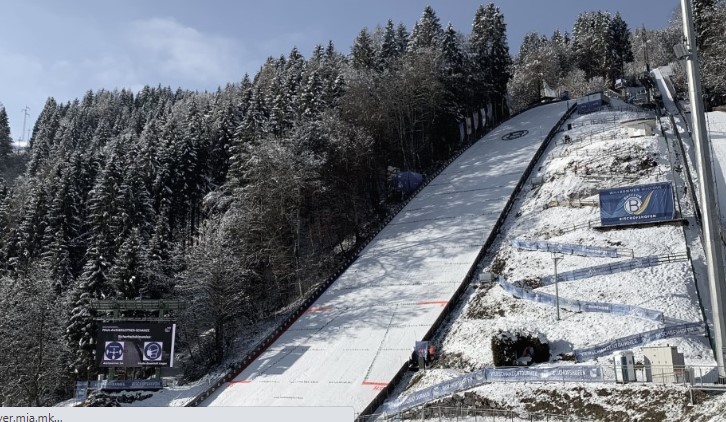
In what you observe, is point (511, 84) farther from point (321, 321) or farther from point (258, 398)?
point (258, 398)

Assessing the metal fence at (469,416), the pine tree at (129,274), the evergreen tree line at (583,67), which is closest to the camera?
the metal fence at (469,416)

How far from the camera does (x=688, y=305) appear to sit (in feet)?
89.6

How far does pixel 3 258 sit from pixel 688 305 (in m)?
59.8

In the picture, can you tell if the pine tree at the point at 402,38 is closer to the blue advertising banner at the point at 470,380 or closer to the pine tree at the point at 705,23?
the pine tree at the point at 705,23

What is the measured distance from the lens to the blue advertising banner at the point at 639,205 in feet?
116

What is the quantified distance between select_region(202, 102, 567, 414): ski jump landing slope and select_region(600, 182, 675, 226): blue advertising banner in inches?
330

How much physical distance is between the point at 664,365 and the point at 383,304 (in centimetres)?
1762

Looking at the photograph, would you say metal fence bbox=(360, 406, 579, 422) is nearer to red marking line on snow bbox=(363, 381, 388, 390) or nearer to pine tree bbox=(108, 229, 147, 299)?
red marking line on snow bbox=(363, 381, 388, 390)

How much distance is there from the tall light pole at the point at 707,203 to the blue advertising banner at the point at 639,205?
1534cm

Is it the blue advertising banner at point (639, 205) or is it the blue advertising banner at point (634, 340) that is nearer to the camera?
the blue advertising banner at point (634, 340)

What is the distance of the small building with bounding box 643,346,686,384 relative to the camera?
21.0m

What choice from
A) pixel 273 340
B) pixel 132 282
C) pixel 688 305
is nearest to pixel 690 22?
pixel 688 305

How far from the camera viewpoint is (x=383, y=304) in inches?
1436

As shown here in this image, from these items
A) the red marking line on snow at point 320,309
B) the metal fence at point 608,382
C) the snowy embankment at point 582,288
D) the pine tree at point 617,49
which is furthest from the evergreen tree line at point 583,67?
the metal fence at point 608,382
